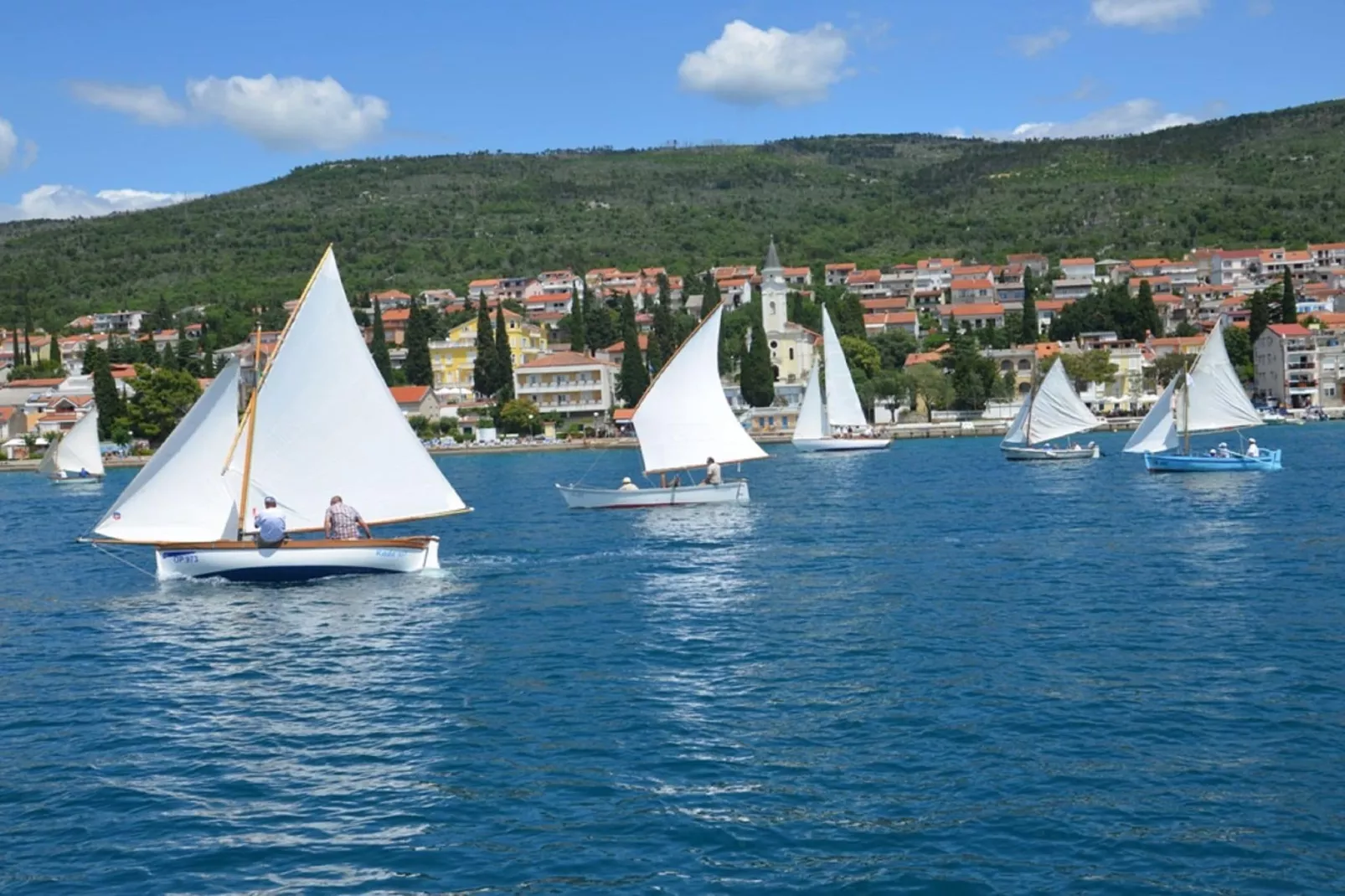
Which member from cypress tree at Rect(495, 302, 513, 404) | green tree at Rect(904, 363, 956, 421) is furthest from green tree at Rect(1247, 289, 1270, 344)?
cypress tree at Rect(495, 302, 513, 404)

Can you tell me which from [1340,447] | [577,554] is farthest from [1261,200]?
[577,554]

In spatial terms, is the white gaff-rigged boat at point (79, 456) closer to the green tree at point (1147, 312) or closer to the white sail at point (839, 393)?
the white sail at point (839, 393)

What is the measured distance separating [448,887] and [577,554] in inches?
871

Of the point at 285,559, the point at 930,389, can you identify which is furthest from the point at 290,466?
the point at 930,389

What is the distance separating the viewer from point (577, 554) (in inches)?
1323

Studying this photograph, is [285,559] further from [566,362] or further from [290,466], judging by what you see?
[566,362]

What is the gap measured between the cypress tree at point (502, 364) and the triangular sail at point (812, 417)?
36.8 m

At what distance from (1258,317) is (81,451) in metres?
93.5

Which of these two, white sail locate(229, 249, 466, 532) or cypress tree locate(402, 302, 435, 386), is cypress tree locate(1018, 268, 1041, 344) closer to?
cypress tree locate(402, 302, 435, 386)

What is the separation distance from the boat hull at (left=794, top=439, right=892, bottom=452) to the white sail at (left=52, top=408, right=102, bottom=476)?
1706 inches

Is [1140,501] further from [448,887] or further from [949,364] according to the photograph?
[949,364]

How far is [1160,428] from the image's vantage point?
56.1 m

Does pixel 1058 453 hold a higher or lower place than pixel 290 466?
lower

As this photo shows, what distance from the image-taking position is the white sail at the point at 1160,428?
55.9 m
